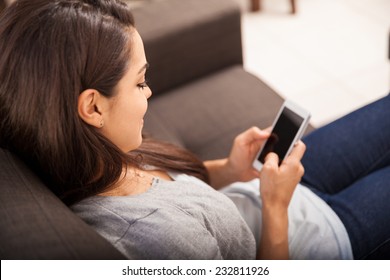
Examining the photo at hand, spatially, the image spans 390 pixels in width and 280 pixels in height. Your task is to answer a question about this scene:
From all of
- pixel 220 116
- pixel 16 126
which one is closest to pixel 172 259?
pixel 16 126

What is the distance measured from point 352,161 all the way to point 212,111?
0.48 meters

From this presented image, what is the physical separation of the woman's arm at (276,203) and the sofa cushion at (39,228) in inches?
15.4

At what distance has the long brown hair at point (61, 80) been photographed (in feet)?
2.33

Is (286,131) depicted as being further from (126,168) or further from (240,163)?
(126,168)

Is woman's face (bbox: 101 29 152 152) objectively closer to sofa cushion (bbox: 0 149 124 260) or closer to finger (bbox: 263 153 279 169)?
sofa cushion (bbox: 0 149 124 260)

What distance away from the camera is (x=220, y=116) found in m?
1.46

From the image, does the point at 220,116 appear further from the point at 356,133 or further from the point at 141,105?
the point at 141,105

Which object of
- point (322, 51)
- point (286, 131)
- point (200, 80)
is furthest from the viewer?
point (322, 51)

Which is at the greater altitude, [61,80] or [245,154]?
[61,80]

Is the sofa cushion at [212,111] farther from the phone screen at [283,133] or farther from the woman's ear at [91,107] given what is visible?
the woman's ear at [91,107]

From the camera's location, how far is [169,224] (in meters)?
0.80

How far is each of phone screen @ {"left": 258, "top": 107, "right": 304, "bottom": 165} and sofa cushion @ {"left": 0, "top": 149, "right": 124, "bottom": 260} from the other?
54 cm

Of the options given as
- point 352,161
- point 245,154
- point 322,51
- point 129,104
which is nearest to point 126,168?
point 129,104
